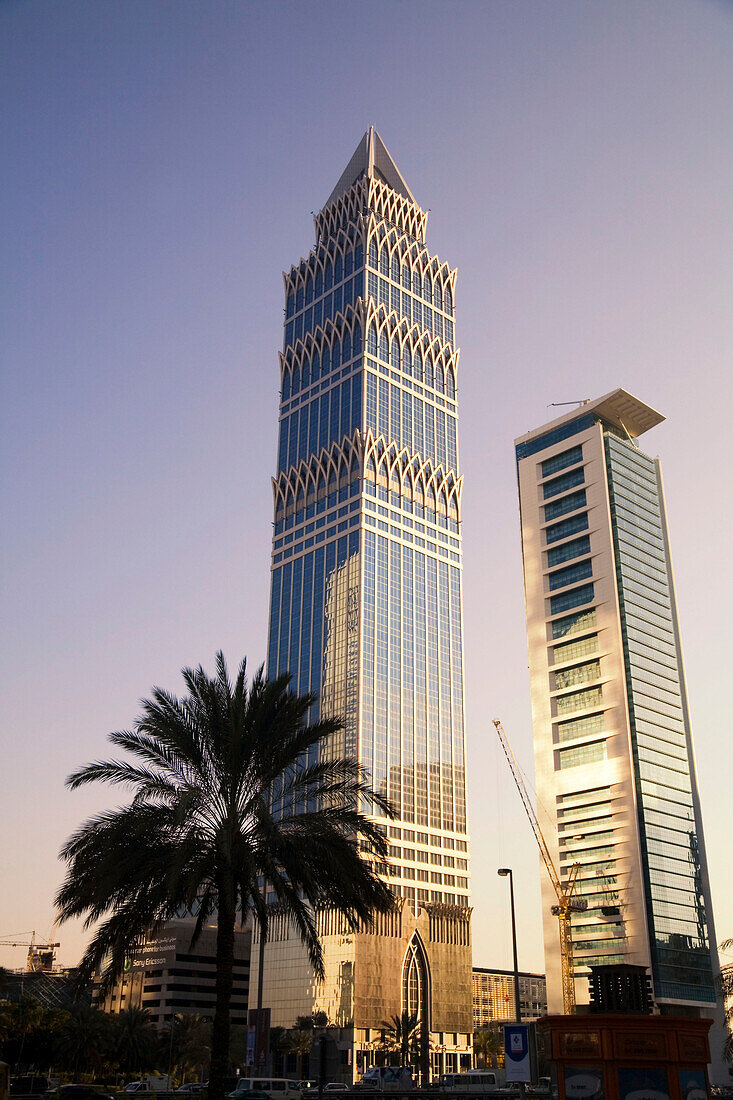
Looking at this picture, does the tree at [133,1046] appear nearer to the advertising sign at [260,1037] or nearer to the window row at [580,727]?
the advertising sign at [260,1037]

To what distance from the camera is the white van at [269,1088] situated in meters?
45.2

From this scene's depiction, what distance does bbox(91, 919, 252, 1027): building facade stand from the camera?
17462 cm

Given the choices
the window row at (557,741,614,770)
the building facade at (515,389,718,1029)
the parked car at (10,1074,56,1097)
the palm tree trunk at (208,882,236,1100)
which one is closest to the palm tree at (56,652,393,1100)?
the palm tree trunk at (208,882,236,1100)

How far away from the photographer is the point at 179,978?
177 m

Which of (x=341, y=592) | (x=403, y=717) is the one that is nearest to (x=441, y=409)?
(x=341, y=592)

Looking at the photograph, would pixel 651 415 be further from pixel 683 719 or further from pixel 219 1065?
pixel 219 1065

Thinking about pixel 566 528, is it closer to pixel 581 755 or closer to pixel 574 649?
pixel 574 649

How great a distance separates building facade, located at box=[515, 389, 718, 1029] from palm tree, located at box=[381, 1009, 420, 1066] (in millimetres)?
19838

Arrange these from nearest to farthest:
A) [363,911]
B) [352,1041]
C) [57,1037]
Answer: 1. [363,911]
2. [57,1037]
3. [352,1041]

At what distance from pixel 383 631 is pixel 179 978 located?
69.4 m

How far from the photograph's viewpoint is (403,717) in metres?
168

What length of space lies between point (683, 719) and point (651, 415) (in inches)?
2071

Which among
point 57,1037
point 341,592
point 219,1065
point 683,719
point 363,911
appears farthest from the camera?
point 341,592

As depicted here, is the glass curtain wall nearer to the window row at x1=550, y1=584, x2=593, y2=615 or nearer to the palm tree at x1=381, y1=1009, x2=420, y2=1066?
the window row at x1=550, y1=584, x2=593, y2=615
